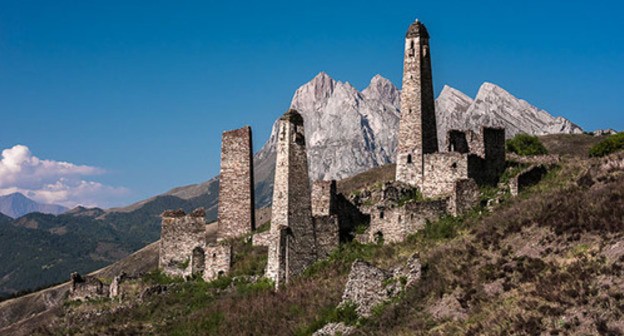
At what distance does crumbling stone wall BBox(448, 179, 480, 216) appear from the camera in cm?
4347

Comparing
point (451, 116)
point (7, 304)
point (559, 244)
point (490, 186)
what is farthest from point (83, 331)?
point (451, 116)

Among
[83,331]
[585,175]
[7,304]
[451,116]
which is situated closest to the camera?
[585,175]

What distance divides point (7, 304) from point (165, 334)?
11801 cm

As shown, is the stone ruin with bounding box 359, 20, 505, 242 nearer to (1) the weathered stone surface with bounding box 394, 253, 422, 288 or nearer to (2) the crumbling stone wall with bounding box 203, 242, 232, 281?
(2) the crumbling stone wall with bounding box 203, 242, 232, 281

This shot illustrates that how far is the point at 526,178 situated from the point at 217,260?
54.4 ft

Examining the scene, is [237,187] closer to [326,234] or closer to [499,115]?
[326,234]

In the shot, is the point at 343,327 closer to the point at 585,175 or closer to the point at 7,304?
the point at 585,175

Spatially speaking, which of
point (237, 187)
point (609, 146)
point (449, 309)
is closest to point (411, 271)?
point (449, 309)

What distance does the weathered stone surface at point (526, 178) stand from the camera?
44.0 metres

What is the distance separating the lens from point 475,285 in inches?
1204

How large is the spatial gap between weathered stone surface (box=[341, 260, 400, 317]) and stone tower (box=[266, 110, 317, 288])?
25.2ft

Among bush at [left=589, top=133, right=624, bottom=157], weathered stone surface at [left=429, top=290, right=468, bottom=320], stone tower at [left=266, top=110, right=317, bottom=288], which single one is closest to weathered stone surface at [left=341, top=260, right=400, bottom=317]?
weathered stone surface at [left=429, top=290, right=468, bottom=320]

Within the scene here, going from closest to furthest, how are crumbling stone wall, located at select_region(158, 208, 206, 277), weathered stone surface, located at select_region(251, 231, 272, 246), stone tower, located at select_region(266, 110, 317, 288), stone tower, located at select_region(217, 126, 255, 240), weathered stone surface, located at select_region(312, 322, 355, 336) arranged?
weathered stone surface, located at select_region(312, 322, 355, 336)
stone tower, located at select_region(266, 110, 317, 288)
weathered stone surface, located at select_region(251, 231, 272, 246)
crumbling stone wall, located at select_region(158, 208, 206, 277)
stone tower, located at select_region(217, 126, 255, 240)

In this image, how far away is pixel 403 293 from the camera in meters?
32.9
